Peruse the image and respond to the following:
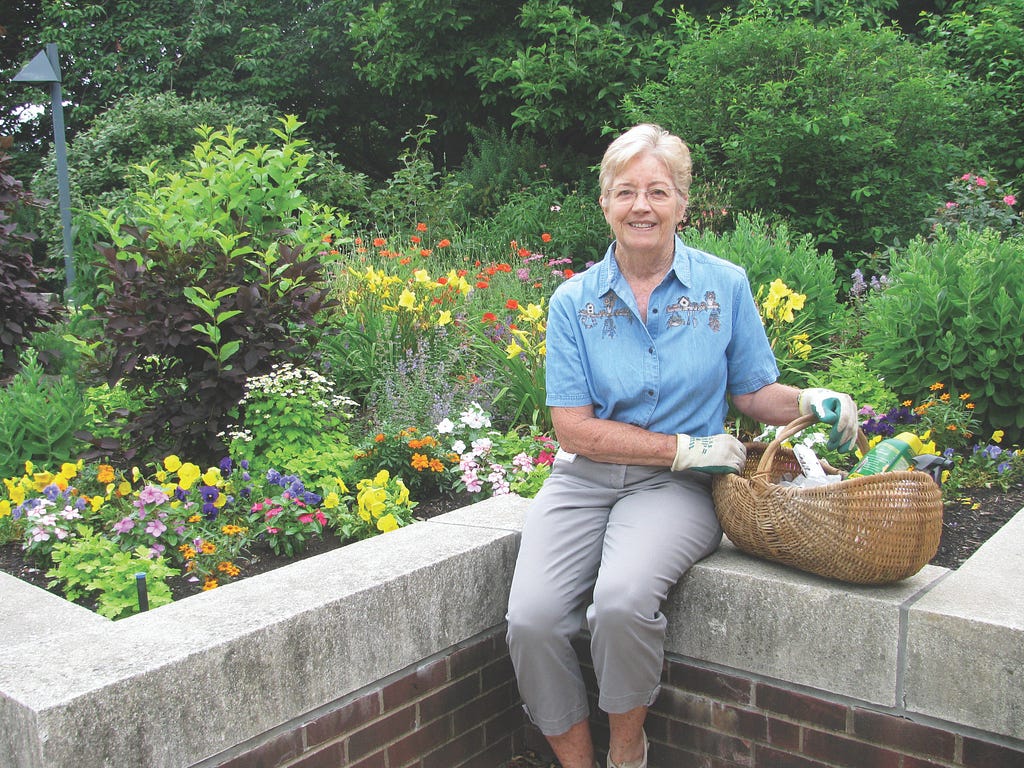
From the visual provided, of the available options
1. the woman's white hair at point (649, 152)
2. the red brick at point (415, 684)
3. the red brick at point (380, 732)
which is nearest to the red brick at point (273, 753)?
the red brick at point (380, 732)

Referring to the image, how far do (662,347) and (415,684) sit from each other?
3.64 ft

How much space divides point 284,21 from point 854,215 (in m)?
12.4

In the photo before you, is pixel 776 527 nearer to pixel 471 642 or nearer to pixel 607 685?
pixel 607 685

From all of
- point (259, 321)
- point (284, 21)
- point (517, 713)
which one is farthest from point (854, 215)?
point (284, 21)

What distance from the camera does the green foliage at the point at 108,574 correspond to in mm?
2705

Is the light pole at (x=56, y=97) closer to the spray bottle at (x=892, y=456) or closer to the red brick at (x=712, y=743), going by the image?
the red brick at (x=712, y=743)

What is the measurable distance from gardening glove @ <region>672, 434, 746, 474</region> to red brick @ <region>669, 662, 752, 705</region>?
21.5 inches

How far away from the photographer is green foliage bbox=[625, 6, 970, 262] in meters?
7.74

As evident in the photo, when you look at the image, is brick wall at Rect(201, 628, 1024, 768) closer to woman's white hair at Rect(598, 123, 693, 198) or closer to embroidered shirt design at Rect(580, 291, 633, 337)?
embroidered shirt design at Rect(580, 291, 633, 337)

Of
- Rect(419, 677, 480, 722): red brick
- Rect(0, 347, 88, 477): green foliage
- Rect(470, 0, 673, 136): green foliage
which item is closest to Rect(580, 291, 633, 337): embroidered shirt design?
Rect(419, 677, 480, 722): red brick

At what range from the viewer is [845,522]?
2191mm

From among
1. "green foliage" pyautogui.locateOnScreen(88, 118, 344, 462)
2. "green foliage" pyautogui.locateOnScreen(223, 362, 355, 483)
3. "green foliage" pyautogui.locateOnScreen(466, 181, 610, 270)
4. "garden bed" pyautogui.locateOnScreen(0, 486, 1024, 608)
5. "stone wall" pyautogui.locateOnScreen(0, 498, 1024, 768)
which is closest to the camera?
"stone wall" pyautogui.locateOnScreen(0, 498, 1024, 768)

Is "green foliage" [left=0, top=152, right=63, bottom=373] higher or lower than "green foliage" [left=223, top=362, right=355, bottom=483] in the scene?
higher

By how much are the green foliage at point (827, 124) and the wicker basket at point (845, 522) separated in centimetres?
595
